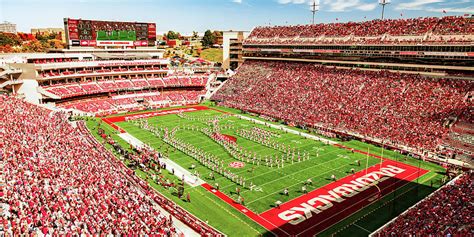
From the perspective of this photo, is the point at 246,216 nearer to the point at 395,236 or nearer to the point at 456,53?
the point at 395,236

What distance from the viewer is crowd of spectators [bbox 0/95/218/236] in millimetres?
14555

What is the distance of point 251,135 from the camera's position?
36.2 m

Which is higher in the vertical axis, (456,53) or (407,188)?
(456,53)

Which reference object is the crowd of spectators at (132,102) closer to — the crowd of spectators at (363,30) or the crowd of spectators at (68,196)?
the crowd of spectators at (363,30)

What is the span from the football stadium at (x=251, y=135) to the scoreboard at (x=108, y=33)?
22 centimetres

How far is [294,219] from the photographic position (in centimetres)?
1956

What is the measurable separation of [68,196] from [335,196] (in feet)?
52.5

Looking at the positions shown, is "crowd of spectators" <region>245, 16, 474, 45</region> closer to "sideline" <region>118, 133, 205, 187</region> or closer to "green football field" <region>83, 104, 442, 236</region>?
"green football field" <region>83, 104, 442, 236</region>

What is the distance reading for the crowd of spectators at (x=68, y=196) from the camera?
14.6 m

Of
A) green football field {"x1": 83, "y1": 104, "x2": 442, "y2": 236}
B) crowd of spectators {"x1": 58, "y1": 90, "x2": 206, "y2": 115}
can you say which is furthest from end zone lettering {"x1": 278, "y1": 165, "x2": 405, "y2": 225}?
crowd of spectators {"x1": 58, "y1": 90, "x2": 206, "y2": 115}

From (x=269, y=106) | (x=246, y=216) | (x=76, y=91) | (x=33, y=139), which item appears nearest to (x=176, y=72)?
(x=76, y=91)

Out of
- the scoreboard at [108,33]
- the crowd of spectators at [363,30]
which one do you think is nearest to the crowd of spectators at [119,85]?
the scoreboard at [108,33]

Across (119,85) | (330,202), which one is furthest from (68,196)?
(119,85)

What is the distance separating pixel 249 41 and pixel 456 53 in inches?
1521
